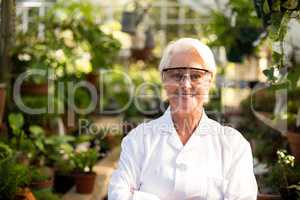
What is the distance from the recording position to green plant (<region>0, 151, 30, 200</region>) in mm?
2588

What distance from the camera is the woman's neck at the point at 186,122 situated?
7.09ft

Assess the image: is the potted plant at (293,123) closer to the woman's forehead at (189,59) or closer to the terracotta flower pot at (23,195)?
the woman's forehead at (189,59)

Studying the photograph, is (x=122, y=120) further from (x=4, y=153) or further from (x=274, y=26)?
(x=274, y=26)

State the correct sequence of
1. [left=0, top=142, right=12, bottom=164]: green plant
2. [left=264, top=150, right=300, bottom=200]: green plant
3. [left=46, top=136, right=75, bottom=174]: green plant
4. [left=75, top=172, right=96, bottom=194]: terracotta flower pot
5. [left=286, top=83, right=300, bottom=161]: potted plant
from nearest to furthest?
[left=264, top=150, right=300, bottom=200]: green plant < [left=0, top=142, right=12, bottom=164]: green plant < [left=286, top=83, right=300, bottom=161]: potted plant < [left=75, top=172, right=96, bottom=194]: terracotta flower pot < [left=46, top=136, right=75, bottom=174]: green plant

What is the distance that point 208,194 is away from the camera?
209 centimetres

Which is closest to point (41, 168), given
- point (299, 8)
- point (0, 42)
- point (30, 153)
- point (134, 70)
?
point (30, 153)

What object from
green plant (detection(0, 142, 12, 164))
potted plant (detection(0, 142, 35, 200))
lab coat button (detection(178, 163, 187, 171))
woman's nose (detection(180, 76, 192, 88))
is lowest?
potted plant (detection(0, 142, 35, 200))

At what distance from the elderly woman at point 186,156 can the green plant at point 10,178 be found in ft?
2.30

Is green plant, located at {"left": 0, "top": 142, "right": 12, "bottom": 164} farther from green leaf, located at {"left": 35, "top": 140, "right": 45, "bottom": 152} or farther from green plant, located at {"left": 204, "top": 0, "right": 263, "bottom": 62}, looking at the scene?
green plant, located at {"left": 204, "top": 0, "right": 263, "bottom": 62}

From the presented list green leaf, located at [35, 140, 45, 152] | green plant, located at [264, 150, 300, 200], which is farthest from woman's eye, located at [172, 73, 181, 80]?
green leaf, located at [35, 140, 45, 152]

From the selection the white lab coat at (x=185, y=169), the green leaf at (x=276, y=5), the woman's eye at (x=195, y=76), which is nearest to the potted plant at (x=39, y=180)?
the white lab coat at (x=185, y=169)

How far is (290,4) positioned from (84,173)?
5.73 ft

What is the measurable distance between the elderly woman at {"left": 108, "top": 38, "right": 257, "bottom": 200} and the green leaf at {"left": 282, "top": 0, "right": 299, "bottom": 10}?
46 cm

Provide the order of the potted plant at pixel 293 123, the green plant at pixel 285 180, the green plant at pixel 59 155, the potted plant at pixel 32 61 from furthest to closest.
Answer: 1. the potted plant at pixel 32 61
2. the green plant at pixel 59 155
3. the potted plant at pixel 293 123
4. the green plant at pixel 285 180
